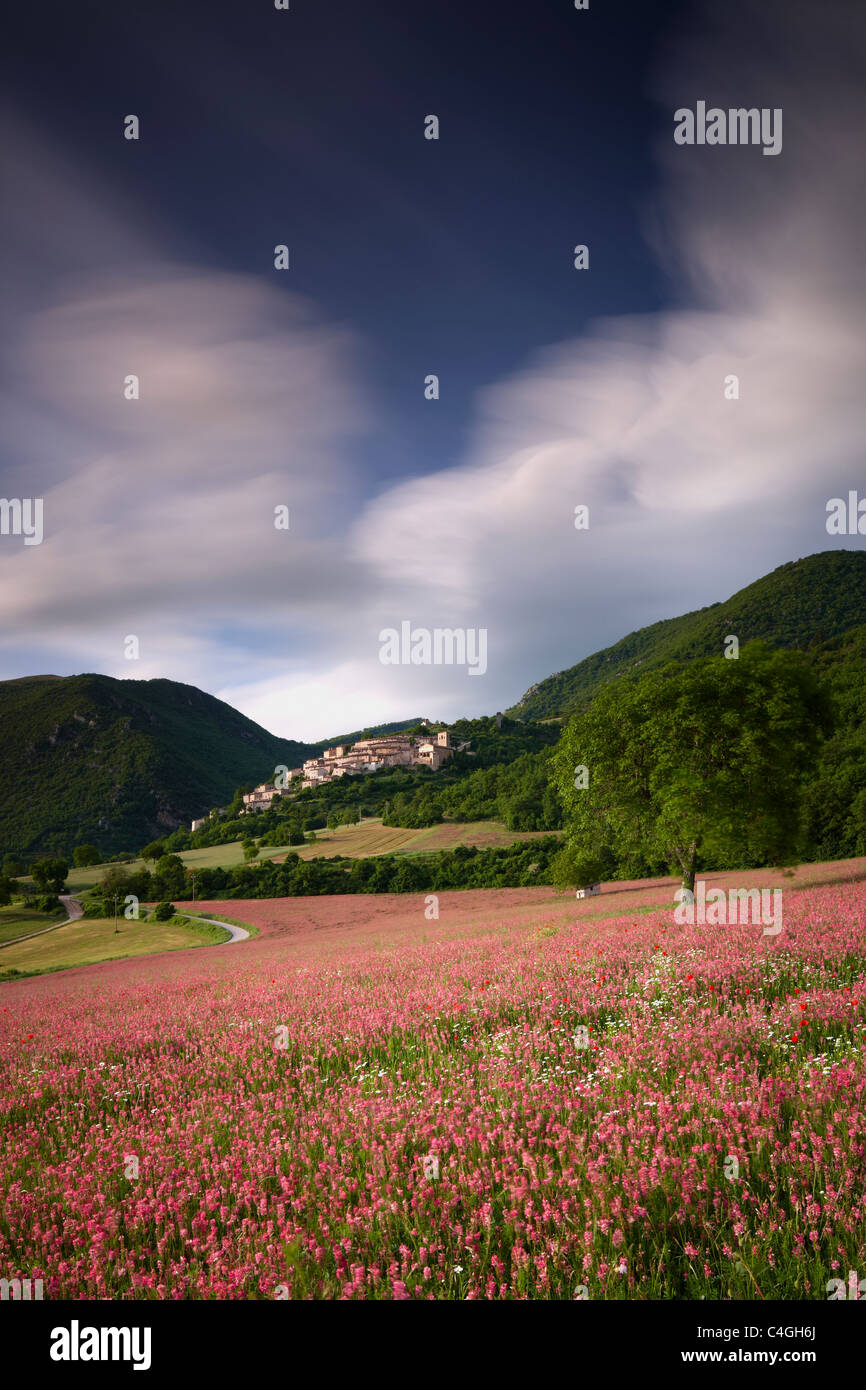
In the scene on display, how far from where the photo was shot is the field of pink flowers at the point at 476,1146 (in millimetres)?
2588

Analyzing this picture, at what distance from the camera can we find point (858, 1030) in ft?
14.9

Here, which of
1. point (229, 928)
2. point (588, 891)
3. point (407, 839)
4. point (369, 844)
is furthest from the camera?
point (369, 844)

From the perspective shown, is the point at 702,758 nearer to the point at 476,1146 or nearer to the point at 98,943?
the point at 476,1146

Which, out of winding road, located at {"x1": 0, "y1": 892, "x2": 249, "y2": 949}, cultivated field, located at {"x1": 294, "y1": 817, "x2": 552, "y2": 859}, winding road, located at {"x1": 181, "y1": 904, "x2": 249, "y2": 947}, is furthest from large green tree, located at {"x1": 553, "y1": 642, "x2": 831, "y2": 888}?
cultivated field, located at {"x1": 294, "y1": 817, "x2": 552, "y2": 859}

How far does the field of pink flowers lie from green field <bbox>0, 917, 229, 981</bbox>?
35.4 m

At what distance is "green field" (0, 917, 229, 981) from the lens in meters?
37.5

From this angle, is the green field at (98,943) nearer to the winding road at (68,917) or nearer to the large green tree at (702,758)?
the winding road at (68,917)

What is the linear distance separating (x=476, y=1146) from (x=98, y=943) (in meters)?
51.5

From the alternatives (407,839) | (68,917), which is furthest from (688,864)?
(407,839)

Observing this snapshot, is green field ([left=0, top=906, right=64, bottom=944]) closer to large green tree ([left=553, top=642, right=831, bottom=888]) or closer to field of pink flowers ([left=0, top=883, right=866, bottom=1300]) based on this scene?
large green tree ([left=553, top=642, right=831, bottom=888])

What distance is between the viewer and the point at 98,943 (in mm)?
45438

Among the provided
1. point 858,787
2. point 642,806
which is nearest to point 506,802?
point 858,787
